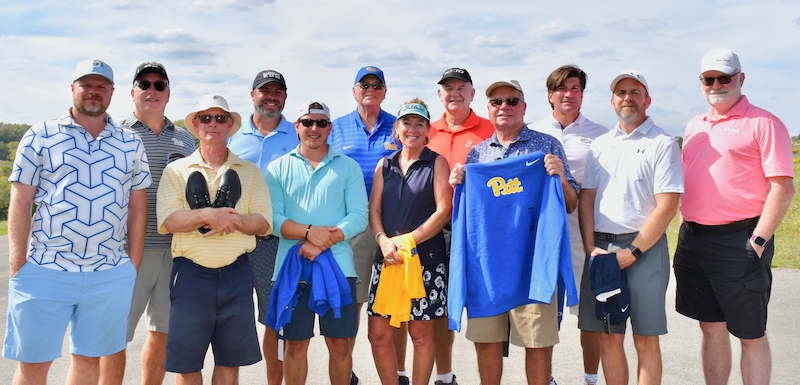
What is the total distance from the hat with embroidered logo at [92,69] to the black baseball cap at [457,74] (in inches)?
121

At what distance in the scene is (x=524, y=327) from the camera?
4.25 m

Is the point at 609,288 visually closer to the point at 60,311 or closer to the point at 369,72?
the point at 369,72

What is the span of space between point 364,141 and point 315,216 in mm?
1410

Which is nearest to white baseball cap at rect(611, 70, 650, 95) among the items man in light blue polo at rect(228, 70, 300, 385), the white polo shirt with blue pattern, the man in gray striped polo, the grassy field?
man in light blue polo at rect(228, 70, 300, 385)

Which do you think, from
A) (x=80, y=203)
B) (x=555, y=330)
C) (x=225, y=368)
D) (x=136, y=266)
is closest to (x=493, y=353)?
(x=555, y=330)

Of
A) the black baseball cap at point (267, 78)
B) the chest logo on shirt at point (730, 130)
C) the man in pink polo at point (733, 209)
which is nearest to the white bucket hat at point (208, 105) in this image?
the black baseball cap at point (267, 78)

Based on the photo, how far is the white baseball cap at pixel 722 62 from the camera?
4.55 metres

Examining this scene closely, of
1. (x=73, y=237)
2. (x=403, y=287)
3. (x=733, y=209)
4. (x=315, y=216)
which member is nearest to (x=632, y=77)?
(x=733, y=209)

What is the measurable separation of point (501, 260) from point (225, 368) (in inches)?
92.7

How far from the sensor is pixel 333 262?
4312 mm

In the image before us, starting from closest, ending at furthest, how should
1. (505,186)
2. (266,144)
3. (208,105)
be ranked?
(208,105), (505,186), (266,144)

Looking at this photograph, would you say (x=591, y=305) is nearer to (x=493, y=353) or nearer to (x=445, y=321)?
(x=493, y=353)

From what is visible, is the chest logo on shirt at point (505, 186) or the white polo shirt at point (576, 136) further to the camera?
the white polo shirt at point (576, 136)

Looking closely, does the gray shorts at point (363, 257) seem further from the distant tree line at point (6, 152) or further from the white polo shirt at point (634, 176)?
the distant tree line at point (6, 152)
